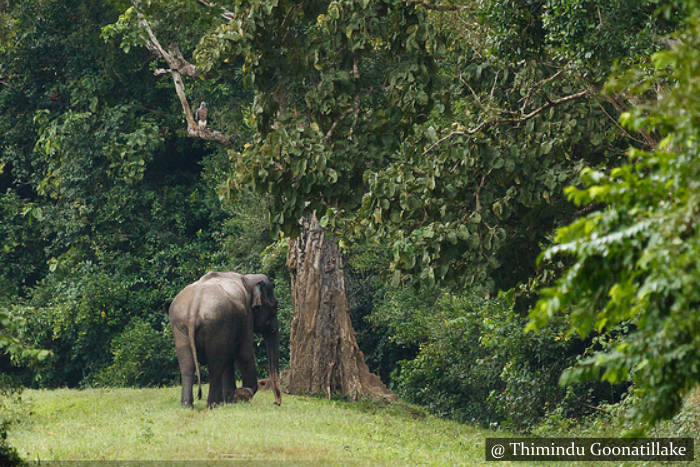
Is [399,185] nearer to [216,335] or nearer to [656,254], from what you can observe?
[216,335]

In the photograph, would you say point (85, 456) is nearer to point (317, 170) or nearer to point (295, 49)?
point (317, 170)

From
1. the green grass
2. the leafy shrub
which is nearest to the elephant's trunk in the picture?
the green grass

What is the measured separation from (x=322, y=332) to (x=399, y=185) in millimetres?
8537

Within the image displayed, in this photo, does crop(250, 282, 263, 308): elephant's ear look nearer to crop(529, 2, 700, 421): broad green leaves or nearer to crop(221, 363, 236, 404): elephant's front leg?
crop(221, 363, 236, 404): elephant's front leg

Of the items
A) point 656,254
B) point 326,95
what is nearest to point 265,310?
point 326,95

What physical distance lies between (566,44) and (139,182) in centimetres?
1677

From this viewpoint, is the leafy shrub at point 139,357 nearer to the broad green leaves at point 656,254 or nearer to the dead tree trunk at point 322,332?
the dead tree trunk at point 322,332

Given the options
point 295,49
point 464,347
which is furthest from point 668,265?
point 464,347

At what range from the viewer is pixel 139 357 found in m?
23.6

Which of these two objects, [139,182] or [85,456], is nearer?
[85,456]

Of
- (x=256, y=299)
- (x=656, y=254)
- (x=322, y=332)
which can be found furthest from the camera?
(x=322, y=332)

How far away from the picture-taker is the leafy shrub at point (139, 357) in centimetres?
2339

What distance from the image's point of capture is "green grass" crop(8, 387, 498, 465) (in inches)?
422

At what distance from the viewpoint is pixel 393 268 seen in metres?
11.4
